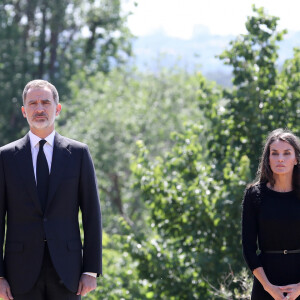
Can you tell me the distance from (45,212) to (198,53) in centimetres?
2931

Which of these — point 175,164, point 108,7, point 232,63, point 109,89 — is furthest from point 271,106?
point 108,7

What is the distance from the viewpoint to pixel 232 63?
9.80 meters

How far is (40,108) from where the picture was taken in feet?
14.4

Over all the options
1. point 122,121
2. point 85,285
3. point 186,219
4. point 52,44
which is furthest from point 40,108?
point 52,44

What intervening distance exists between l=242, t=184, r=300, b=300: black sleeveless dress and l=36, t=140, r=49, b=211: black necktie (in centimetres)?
124

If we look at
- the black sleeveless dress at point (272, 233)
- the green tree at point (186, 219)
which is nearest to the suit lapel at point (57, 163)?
the black sleeveless dress at point (272, 233)

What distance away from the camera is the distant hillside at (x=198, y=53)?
10.0m

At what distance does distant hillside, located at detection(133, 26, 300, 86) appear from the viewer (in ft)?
32.8

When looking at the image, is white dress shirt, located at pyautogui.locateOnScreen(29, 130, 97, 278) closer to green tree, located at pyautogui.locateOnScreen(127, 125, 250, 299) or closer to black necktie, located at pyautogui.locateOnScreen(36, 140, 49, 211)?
black necktie, located at pyautogui.locateOnScreen(36, 140, 49, 211)

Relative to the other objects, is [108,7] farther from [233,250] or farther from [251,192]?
[251,192]

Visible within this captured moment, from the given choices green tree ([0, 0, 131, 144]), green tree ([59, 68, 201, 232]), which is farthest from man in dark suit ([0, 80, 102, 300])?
green tree ([0, 0, 131, 144])

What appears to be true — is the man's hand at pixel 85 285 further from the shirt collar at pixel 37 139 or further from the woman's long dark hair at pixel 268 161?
the woman's long dark hair at pixel 268 161

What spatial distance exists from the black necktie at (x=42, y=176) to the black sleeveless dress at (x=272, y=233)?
1.24 meters

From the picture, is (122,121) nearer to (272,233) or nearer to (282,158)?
(282,158)
